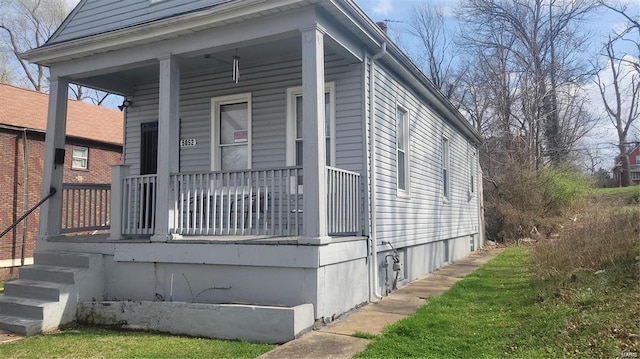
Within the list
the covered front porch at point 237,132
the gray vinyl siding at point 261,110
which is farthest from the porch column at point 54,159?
the gray vinyl siding at point 261,110

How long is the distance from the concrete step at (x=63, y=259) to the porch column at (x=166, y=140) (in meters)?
1.19

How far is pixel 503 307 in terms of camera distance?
6.68 metres

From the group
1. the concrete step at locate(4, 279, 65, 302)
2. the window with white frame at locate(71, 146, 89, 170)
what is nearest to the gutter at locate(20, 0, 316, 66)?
the concrete step at locate(4, 279, 65, 302)

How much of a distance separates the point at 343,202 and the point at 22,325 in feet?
14.2

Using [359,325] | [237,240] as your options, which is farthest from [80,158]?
[359,325]

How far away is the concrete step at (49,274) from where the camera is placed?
664 centimetres

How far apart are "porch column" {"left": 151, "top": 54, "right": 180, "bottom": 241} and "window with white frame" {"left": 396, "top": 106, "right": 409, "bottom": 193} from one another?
4251mm

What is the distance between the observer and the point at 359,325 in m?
5.86

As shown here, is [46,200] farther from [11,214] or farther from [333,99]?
[11,214]

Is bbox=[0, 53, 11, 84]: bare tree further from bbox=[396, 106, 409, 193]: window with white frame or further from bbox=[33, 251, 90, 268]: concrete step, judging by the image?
bbox=[396, 106, 409, 193]: window with white frame

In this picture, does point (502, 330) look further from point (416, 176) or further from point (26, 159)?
point (26, 159)

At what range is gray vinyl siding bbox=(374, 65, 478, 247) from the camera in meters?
8.01

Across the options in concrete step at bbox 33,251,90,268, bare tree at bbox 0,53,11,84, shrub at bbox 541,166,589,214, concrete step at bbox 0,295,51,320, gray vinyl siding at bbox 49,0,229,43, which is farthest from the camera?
bare tree at bbox 0,53,11,84

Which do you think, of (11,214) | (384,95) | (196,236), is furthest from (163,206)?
(11,214)
